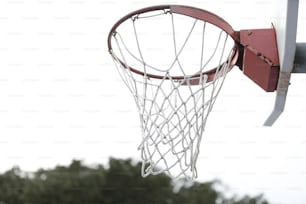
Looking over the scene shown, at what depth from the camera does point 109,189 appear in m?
5.61

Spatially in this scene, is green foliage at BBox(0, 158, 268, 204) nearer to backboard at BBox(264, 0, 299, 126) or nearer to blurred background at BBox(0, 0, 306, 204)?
blurred background at BBox(0, 0, 306, 204)

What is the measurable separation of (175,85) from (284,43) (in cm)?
33

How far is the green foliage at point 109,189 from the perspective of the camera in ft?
18.1

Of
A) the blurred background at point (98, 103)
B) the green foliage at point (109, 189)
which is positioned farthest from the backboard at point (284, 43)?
the green foliage at point (109, 189)

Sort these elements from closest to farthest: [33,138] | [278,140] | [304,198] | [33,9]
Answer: [33,9], [278,140], [33,138], [304,198]

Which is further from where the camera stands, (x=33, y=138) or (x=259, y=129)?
(x=33, y=138)

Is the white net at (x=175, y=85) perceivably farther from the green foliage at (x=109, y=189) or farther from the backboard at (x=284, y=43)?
the green foliage at (x=109, y=189)

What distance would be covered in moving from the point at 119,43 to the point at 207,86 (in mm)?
278

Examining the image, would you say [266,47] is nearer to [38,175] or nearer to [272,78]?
[272,78]

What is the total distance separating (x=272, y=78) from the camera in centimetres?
143

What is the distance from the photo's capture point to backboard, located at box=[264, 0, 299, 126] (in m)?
1.32

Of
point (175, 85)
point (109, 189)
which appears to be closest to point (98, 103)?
point (175, 85)

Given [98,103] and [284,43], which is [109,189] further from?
[284,43]

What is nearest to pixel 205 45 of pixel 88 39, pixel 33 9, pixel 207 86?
pixel 207 86
